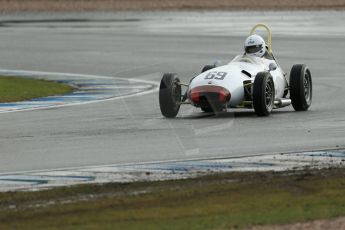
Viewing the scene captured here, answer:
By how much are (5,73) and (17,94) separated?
18.5 feet

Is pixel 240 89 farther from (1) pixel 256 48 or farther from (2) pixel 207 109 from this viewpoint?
(1) pixel 256 48

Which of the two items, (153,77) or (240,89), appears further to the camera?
(153,77)

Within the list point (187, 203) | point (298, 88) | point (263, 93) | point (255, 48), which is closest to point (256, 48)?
point (255, 48)

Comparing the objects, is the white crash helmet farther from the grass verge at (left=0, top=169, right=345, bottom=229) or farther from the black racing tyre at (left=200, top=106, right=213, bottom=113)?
the grass verge at (left=0, top=169, right=345, bottom=229)

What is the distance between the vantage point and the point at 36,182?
1199 cm

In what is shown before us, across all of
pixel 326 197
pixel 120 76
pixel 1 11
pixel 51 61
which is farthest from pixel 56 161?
pixel 1 11

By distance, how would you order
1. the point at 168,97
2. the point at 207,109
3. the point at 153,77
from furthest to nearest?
the point at 153,77, the point at 207,109, the point at 168,97

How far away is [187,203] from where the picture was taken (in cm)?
1065

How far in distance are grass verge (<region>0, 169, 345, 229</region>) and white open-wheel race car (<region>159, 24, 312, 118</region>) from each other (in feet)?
18.0

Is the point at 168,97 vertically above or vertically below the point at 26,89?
above

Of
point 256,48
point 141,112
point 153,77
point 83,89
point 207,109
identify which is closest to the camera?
point 207,109

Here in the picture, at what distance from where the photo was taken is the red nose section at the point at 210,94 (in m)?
17.5

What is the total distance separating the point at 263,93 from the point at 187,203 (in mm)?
7000

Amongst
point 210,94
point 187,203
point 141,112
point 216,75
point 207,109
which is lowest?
→ point 141,112
